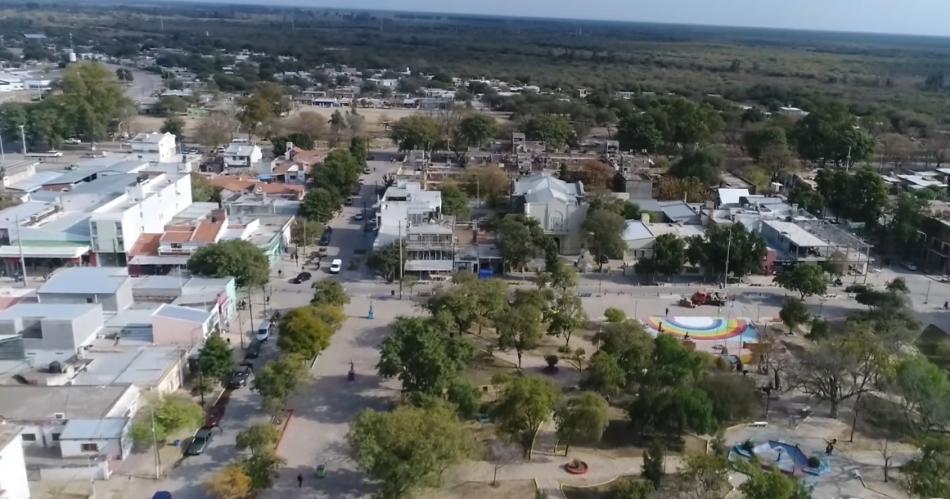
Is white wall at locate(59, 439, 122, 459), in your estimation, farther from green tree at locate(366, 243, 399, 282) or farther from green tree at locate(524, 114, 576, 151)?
green tree at locate(524, 114, 576, 151)

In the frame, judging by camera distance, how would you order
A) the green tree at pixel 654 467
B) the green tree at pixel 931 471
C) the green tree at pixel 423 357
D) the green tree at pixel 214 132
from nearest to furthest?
1. the green tree at pixel 931 471
2. the green tree at pixel 654 467
3. the green tree at pixel 423 357
4. the green tree at pixel 214 132

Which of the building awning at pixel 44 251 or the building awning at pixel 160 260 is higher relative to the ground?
the building awning at pixel 44 251

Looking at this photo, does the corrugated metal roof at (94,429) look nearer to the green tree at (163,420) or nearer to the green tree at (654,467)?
the green tree at (163,420)

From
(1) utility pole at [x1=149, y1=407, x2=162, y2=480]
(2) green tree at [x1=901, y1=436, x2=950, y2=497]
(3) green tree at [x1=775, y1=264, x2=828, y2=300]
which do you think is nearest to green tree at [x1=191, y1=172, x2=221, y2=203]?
(1) utility pole at [x1=149, y1=407, x2=162, y2=480]

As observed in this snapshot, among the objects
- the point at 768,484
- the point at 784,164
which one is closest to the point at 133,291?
the point at 768,484

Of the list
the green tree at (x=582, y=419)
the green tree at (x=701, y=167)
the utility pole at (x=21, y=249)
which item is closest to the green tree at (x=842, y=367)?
the green tree at (x=582, y=419)

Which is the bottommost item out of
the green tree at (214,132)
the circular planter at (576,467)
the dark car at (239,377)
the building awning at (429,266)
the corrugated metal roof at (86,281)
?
the circular planter at (576,467)

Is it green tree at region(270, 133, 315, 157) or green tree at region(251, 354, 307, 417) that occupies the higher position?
green tree at region(270, 133, 315, 157)
